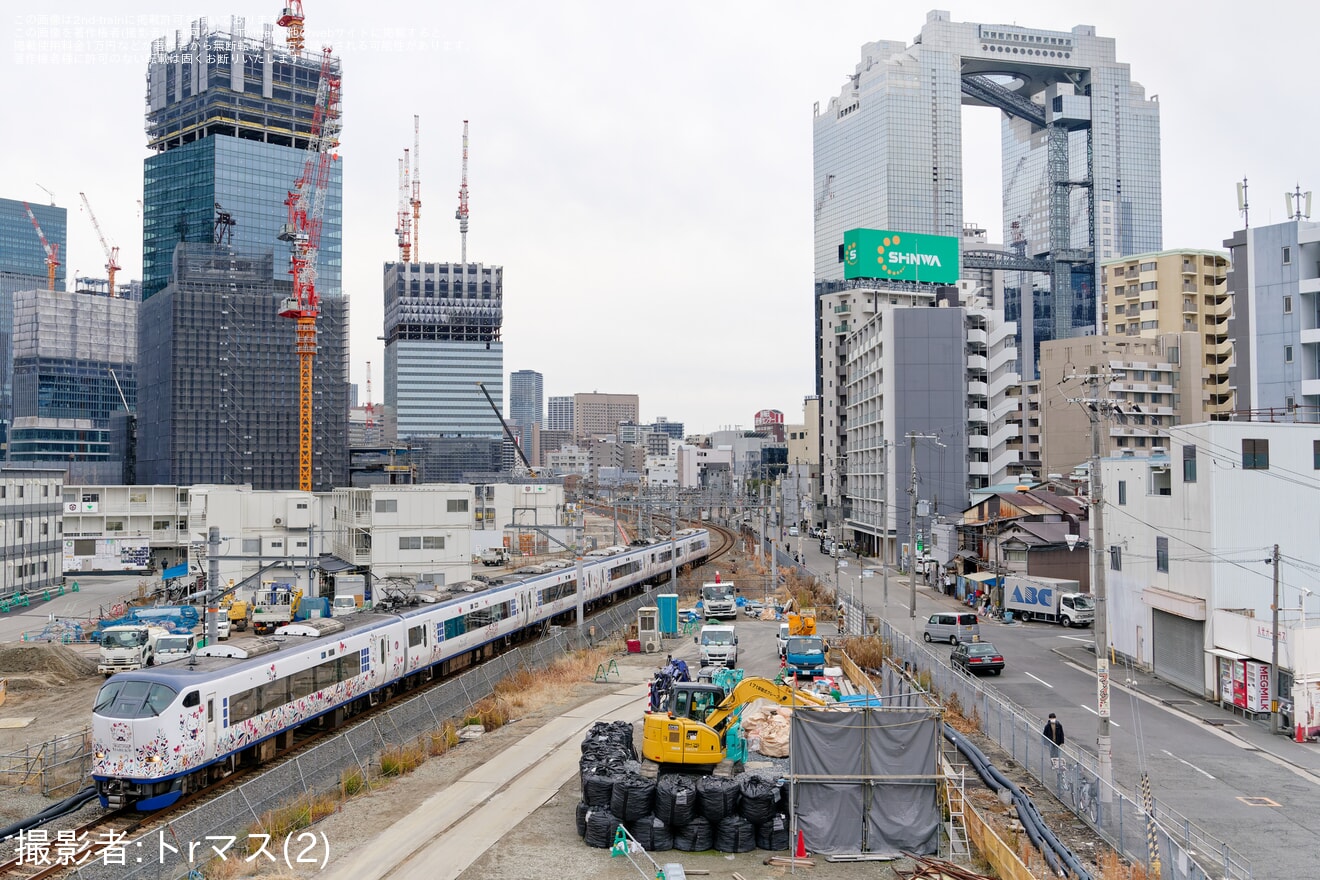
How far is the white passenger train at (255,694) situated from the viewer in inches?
746

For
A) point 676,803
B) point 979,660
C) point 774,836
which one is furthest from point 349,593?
point 774,836

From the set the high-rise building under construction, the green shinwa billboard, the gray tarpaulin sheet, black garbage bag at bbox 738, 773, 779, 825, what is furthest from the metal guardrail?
the high-rise building under construction

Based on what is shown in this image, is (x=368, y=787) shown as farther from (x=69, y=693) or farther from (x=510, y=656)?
(x=69, y=693)

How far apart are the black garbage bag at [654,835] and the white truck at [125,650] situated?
79.8 feet

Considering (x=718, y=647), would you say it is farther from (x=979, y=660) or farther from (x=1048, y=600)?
(x=1048, y=600)

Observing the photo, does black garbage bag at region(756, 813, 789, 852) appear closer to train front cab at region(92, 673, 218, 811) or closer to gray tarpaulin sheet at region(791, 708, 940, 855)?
gray tarpaulin sheet at region(791, 708, 940, 855)

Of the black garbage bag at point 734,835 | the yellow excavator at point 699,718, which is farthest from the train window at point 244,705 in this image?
the black garbage bag at point 734,835

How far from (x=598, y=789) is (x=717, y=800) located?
2.20 metres

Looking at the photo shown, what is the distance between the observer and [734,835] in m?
17.3

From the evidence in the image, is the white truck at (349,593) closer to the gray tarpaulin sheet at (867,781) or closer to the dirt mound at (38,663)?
the dirt mound at (38,663)

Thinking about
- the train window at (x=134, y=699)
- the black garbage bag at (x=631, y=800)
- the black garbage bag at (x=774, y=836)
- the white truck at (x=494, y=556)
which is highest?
the train window at (x=134, y=699)

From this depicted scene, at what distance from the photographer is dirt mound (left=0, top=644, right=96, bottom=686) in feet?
110

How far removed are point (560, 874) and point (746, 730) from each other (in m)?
7.49

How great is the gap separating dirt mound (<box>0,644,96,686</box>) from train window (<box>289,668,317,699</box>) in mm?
14525
